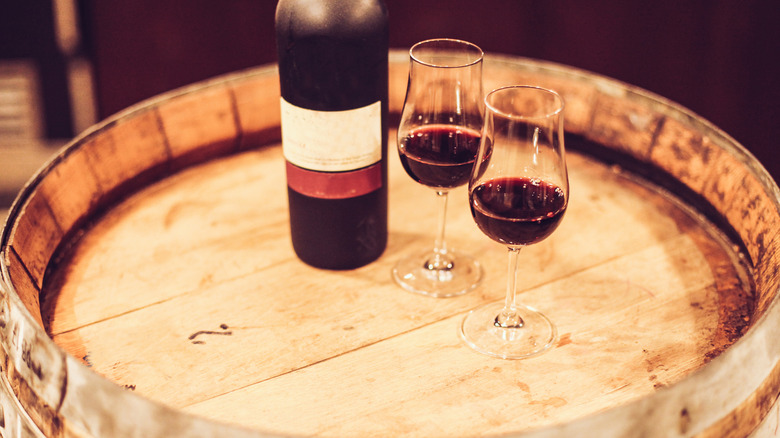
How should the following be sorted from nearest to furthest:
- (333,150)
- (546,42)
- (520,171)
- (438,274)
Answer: (520,171), (333,150), (438,274), (546,42)

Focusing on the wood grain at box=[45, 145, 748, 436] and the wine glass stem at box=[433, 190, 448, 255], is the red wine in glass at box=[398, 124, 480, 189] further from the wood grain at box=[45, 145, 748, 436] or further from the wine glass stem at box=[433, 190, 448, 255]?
the wood grain at box=[45, 145, 748, 436]

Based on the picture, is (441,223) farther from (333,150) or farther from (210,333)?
(210,333)

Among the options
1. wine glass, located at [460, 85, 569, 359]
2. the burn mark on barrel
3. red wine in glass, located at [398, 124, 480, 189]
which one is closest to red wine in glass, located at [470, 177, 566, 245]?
wine glass, located at [460, 85, 569, 359]

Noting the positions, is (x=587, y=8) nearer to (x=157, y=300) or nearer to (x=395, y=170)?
(x=395, y=170)

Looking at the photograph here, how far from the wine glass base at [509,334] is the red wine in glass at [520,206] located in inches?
5.4

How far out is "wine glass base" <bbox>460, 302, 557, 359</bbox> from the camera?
0.94 meters

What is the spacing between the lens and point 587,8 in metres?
2.20

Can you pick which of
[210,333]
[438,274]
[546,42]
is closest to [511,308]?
[438,274]

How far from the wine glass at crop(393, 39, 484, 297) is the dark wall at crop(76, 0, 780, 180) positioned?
49.6 inches

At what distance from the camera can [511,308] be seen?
0.99 meters

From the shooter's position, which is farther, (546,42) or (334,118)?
(546,42)

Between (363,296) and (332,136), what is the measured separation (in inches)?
8.8

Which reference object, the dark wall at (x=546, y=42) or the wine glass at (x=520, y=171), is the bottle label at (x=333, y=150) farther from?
the dark wall at (x=546, y=42)

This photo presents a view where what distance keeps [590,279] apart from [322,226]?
0.38m
